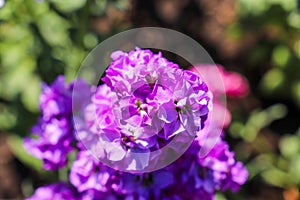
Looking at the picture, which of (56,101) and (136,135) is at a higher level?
(136,135)

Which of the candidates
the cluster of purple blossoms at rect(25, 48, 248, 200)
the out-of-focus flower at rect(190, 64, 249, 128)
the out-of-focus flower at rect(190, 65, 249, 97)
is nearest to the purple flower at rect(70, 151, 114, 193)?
the cluster of purple blossoms at rect(25, 48, 248, 200)

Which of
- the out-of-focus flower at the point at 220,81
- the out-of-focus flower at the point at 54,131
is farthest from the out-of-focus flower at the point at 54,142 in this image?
the out-of-focus flower at the point at 220,81

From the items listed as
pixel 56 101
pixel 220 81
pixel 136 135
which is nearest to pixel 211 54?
pixel 220 81

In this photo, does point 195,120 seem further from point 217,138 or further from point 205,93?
point 217,138

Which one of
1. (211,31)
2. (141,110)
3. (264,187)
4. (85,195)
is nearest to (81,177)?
(85,195)

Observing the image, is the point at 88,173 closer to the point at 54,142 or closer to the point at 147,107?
the point at 54,142
